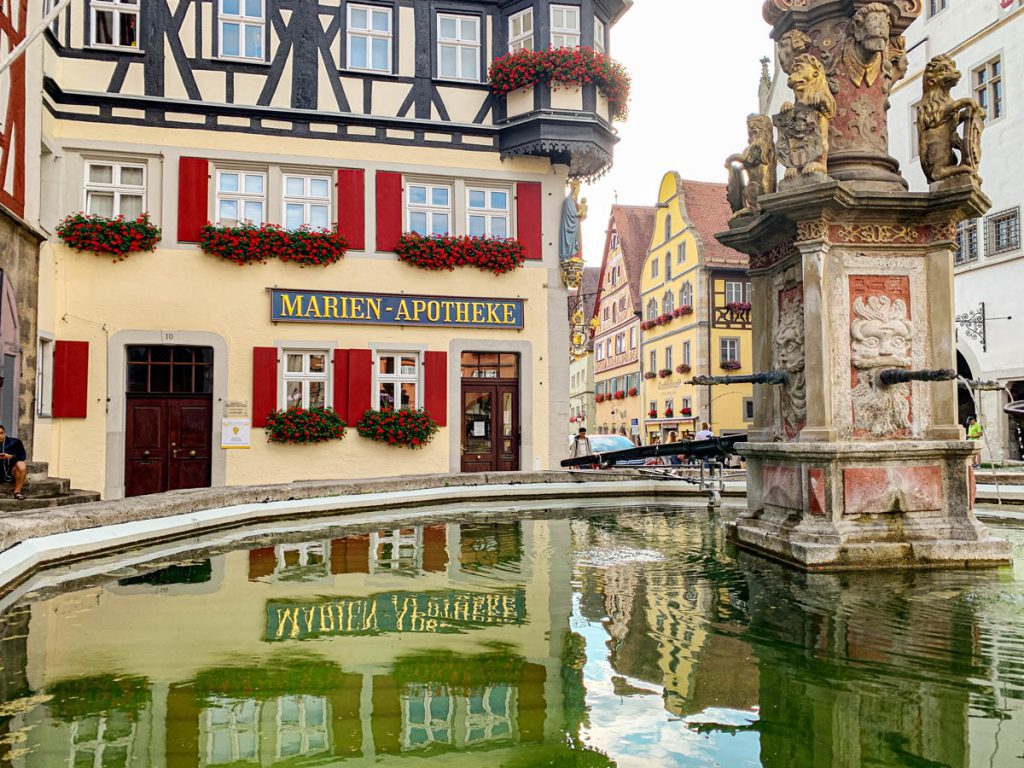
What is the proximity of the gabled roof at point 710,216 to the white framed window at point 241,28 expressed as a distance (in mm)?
23558

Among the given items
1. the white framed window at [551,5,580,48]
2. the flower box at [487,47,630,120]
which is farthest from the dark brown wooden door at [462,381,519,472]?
the white framed window at [551,5,580,48]

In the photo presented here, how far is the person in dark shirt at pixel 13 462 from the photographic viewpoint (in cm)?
1033

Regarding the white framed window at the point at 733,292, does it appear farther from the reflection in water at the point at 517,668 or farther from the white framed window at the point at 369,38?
the reflection in water at the point at 517,668

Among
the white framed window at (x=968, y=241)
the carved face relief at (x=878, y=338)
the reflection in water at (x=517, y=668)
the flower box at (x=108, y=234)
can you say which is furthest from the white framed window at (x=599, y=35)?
the reflection in water at (x=517, y=668)

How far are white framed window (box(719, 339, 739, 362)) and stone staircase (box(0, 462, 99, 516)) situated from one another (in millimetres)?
28040

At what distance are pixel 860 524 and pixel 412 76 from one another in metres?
13.6

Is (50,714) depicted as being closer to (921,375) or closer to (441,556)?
(441,556)

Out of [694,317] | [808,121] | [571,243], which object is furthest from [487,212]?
[694,317]

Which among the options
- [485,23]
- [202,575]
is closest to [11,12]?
[485,23]

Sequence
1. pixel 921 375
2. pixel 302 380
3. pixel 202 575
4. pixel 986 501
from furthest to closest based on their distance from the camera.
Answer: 1. pixel 302 380
2. pixel 986 501
3. pixel 921 375
4. pixel 202 575

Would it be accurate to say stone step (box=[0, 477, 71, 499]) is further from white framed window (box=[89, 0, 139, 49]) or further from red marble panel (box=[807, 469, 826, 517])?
red marble panel (box=[807, 469, 826, 517])

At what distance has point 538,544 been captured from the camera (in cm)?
644

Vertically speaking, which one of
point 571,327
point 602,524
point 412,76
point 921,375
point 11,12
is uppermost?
point 412,76

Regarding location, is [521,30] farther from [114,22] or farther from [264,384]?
[264,384]
